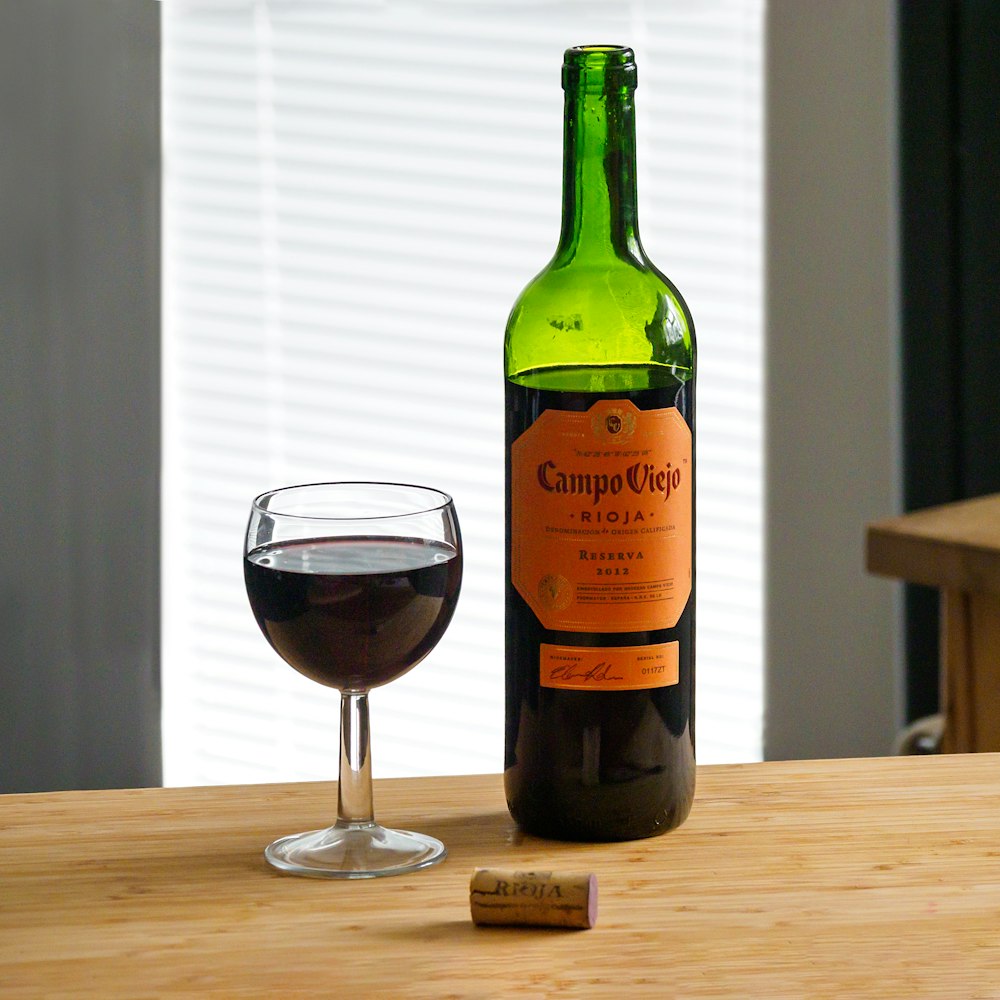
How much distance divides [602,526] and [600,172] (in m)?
0.17

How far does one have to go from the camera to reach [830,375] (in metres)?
2.37

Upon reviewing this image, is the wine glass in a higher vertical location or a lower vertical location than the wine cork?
higher

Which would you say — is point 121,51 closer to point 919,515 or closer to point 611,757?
point 919,515

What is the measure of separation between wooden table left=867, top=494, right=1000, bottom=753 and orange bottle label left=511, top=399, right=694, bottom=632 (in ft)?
2.99

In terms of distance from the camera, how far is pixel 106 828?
27.0 inches

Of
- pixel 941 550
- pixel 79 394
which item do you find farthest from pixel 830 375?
pixel 79 394

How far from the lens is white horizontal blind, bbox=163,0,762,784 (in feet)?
7.41

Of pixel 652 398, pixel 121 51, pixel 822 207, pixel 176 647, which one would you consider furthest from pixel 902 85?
pixel 652 398

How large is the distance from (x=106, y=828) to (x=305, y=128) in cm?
175

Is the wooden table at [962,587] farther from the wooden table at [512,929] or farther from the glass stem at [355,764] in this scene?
the glass stem at [355,764]

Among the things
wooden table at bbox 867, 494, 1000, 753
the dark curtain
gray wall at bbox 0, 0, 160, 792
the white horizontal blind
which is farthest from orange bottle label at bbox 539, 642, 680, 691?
the dark curtain

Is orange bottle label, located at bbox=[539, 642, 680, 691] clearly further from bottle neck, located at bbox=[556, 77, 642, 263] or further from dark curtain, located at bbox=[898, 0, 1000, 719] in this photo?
dark curtain, located at bbox=[898, 0, 1000, 719]
